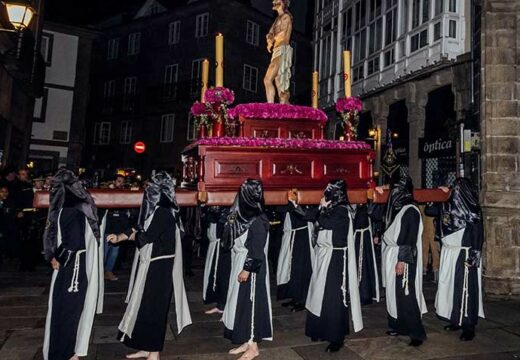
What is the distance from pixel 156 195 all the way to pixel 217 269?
2.72m

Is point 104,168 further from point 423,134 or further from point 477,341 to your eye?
point 477,341

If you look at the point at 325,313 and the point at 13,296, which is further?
the point at 13,296

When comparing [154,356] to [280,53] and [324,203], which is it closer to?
[324,203]

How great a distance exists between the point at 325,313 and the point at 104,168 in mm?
29984

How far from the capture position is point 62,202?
4.62 metres

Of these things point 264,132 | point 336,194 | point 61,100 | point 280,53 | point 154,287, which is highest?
point 61,100

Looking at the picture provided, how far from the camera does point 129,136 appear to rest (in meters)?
31.3

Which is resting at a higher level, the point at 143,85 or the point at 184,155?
the point at 143,85

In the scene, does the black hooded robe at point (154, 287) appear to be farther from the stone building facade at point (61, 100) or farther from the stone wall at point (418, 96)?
the stone building facade at point (61, 100)

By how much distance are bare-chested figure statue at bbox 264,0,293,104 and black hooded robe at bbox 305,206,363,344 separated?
218 cm

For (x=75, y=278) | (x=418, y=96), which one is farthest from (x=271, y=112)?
(x=418, y=96)

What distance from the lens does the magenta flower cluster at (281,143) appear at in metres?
5.27

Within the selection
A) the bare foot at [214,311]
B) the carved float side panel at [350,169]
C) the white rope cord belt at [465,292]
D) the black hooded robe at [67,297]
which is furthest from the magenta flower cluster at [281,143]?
the bare foot at [214,311]

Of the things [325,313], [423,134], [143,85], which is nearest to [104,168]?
[143,85]
